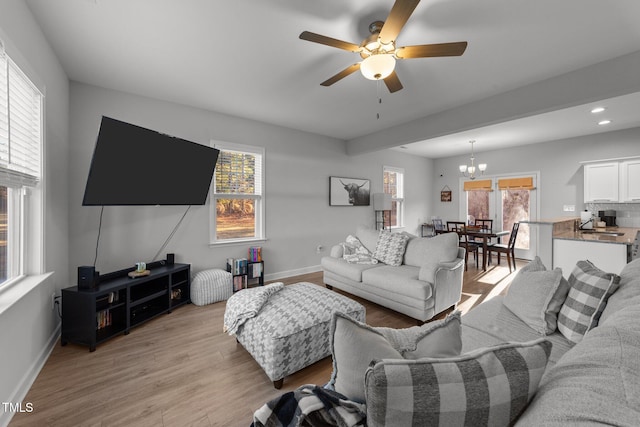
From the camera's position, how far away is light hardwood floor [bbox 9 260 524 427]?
160 centimetres

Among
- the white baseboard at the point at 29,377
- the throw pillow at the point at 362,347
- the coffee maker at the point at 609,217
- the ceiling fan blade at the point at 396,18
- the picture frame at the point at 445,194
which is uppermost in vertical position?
the ceiling fan blade at the point at 396,18

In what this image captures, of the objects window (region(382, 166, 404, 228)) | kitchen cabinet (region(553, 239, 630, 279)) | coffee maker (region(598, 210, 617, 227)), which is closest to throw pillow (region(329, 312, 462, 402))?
kitchen cabinet (region(553, 239, 630, 279))

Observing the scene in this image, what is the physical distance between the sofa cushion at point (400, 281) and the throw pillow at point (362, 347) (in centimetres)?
178

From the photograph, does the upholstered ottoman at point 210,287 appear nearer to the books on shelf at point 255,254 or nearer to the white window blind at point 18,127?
the books on shelf at point 255,254

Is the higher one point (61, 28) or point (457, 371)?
point (61, 28)

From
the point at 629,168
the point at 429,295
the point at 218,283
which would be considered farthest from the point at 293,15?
the point at 629,168

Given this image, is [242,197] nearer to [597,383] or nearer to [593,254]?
[597,383]

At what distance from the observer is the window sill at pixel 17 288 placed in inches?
64.1

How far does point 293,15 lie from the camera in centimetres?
194

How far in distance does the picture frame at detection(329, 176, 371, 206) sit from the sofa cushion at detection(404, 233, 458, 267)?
205 cm

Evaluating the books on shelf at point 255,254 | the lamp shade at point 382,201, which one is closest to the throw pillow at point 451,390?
the books on shelf at point 255,254

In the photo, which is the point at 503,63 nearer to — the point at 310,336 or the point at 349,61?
the point at 349,61

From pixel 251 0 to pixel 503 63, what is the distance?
2376 millimetres

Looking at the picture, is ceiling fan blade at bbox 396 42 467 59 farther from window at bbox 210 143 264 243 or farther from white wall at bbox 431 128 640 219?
white wall at bbox 431 128 640 219
